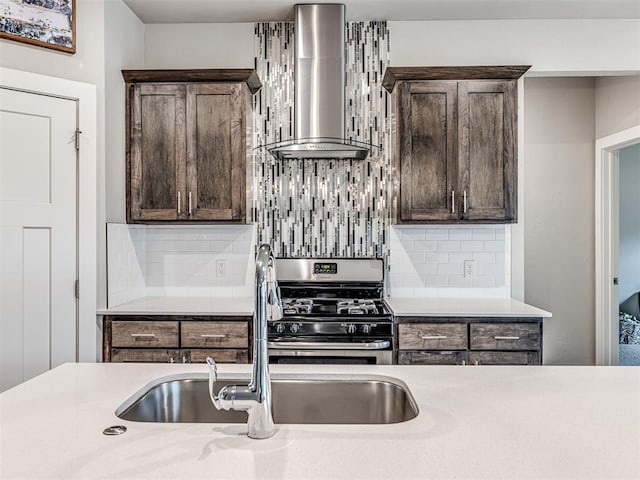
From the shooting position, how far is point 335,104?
3.25m

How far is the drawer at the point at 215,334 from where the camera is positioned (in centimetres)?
Answer: 279

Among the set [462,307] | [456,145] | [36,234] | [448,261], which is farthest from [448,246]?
[36,234]

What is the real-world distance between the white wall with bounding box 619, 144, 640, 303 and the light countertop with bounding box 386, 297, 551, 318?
11.1ft

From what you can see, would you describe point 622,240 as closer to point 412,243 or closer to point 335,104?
point 412,243

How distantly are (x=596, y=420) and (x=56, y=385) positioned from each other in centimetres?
132

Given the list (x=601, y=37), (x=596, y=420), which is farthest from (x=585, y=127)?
(x=596, y=420)

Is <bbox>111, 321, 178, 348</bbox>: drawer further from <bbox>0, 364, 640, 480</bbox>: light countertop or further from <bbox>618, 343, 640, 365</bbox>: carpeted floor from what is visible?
<bbox>618, 343, 640, 365</bbox>: carpeted floor

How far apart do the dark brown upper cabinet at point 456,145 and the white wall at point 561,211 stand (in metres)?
1.59

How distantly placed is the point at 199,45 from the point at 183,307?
1.83 metres

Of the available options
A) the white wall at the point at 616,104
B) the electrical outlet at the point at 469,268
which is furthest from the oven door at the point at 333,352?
the white wall at the point at 616,104

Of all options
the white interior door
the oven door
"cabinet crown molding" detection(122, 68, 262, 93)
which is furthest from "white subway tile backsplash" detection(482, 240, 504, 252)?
the white interior door

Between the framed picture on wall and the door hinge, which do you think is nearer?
the framed picture on wall

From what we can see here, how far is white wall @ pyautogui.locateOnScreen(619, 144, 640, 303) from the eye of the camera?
5695 millimetres

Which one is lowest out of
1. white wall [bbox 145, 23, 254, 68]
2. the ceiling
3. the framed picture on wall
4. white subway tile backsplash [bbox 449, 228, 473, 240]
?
white subway tile backsplash [bbox 449, 228, 473, 240]
